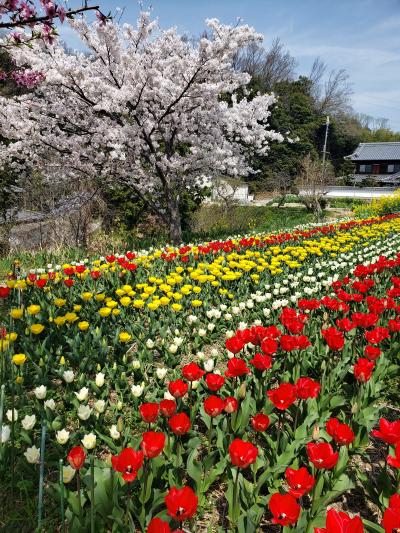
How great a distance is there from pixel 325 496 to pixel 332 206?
31632 mm

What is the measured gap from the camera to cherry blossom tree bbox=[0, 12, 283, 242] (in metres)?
7.94

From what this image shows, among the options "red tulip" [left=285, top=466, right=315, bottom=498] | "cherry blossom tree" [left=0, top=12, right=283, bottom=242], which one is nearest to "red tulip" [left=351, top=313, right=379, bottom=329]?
"red tulip" [left=285, top=466, right=315, bottom=498]

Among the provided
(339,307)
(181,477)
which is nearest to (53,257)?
(339,307)

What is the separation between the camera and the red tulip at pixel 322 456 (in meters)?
1.53

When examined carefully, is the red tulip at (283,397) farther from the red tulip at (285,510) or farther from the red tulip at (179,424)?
the red tulip at (285,510)

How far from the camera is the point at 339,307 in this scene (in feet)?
11.5

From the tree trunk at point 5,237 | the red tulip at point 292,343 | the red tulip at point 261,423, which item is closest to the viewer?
the red tulip at point 261,423

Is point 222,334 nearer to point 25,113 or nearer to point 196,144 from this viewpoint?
point 196,144

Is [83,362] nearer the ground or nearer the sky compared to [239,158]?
nearer the ground

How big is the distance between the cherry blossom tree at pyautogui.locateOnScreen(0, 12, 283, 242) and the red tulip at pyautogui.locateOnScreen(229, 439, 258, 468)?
7.15 metres

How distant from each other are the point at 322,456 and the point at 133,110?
797cm

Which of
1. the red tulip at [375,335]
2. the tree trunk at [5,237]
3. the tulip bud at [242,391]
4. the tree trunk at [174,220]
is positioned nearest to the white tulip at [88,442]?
the tulip bud at [242,391]

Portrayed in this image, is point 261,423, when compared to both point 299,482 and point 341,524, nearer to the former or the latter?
point 299,482

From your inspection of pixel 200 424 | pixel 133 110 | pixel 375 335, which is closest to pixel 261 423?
pixel 200 424
